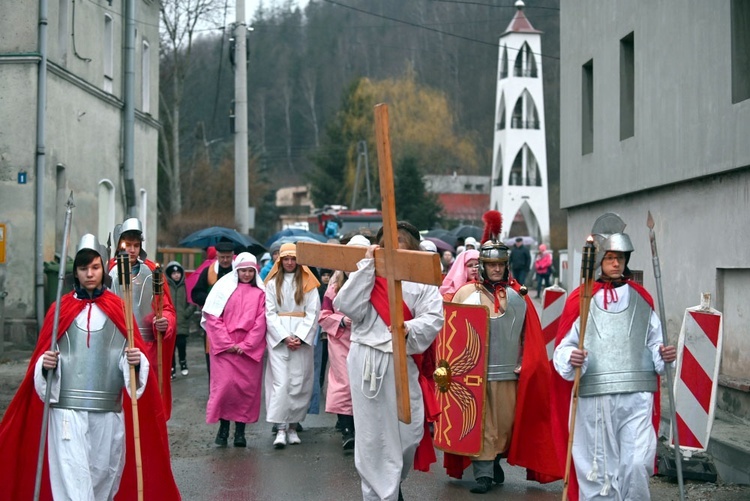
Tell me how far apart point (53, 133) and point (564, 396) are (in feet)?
47.8

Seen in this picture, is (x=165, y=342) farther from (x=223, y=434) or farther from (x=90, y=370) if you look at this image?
(x=90, y=370)

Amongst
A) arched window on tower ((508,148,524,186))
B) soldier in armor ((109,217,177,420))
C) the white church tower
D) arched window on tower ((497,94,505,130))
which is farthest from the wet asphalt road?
arched window on tower ((508,148,524,186))

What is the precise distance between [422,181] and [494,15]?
12.9 metres

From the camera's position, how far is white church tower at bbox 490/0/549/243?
2480 inches

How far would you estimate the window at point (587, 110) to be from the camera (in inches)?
688

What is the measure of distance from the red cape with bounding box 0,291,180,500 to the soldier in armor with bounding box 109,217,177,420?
1972mm

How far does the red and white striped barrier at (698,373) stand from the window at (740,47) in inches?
132

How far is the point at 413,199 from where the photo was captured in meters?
56.2

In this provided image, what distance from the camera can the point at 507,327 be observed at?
28.6 feet

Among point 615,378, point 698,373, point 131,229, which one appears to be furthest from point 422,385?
point 131,229

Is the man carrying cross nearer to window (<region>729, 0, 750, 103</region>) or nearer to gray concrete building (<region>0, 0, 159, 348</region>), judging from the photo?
window (<region>729, 0, 750, 103</region>)

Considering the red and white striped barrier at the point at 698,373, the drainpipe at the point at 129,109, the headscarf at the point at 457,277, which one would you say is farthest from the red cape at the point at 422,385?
the drainpipe at the point at 129,109

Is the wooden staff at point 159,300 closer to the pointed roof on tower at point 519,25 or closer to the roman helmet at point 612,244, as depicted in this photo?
the roman helmet at point 612,244

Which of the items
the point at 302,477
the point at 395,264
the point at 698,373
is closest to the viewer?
the point at 395,264
